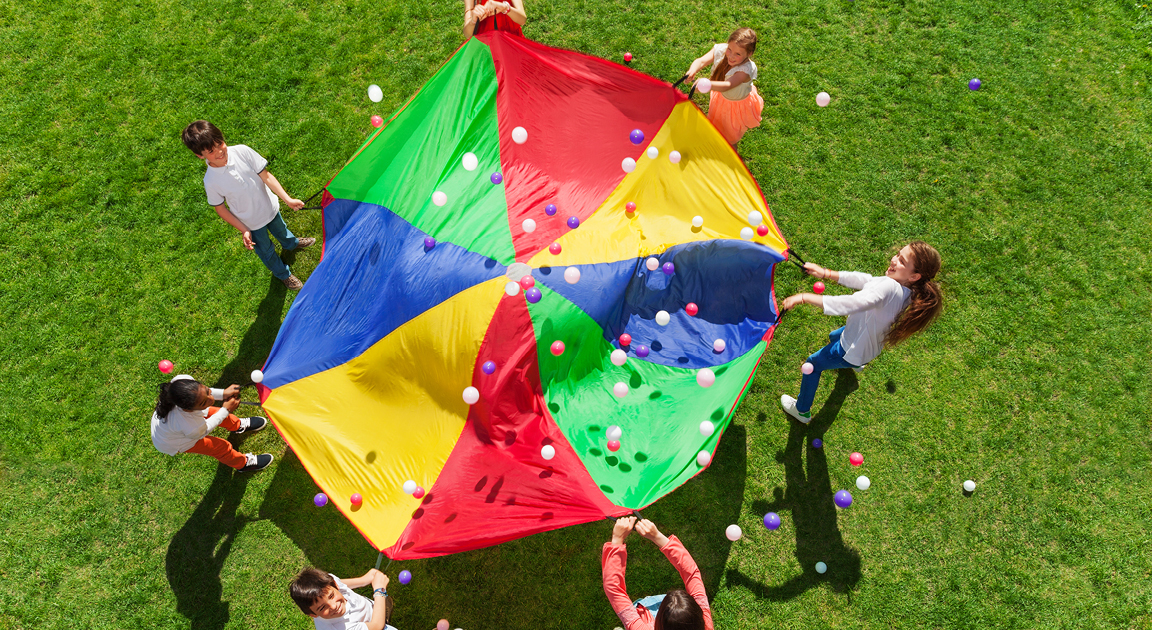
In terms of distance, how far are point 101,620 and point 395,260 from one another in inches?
131

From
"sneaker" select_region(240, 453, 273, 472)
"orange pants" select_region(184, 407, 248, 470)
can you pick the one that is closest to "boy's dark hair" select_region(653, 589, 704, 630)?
"orange pants" select_region(184, 407, 248, 470)

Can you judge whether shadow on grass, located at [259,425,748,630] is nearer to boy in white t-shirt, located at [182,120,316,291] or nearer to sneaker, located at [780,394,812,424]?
sneaker, located at [780,394,812,424]

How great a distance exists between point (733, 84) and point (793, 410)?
254 cm

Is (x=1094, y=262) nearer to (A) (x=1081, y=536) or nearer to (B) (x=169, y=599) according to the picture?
(A) (x=1081, y=536)

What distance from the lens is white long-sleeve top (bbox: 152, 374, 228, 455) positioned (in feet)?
13.4

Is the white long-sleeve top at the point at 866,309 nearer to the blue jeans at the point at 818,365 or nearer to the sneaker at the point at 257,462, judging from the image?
the blue jeans at the point at 818,365

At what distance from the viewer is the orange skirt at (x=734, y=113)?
518 cm

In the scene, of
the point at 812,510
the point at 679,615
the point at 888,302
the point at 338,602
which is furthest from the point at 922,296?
the point at 338,602

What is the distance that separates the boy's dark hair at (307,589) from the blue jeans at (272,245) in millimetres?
2566

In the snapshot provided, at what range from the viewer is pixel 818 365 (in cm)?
468

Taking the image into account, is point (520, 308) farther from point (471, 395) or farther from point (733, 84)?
point (733, 84)

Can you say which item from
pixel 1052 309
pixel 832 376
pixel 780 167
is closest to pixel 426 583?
pixel 832 376

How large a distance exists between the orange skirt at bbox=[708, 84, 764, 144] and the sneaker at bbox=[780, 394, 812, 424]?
217 centimetres

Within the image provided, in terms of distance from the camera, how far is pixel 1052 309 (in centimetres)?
543
